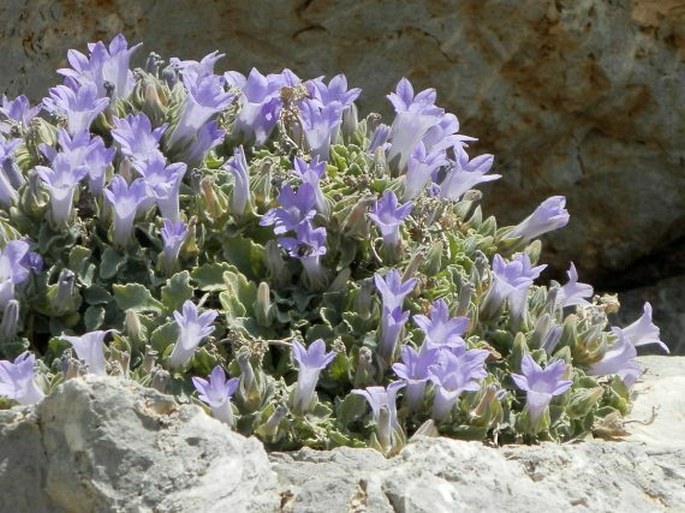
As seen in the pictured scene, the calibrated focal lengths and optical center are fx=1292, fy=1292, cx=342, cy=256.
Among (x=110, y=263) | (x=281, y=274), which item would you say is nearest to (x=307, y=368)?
(x=281, y=274)

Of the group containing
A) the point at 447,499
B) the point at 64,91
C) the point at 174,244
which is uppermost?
the point at 64,91

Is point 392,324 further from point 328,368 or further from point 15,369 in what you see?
point 15,369

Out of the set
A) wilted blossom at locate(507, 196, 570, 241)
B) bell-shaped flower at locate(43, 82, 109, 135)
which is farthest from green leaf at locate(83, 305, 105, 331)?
wilted blossom at locate(507, 196, 570, 241)

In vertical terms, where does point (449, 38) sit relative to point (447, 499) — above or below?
above

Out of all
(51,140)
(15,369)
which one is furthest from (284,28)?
(15,369)

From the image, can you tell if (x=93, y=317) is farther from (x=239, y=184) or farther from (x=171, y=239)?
(x=239, y=184)

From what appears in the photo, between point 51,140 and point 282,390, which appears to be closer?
point 282,390
